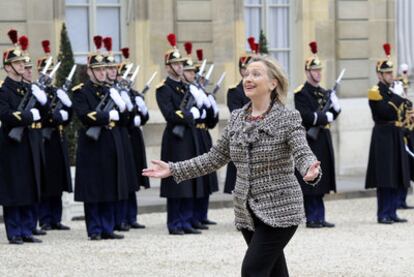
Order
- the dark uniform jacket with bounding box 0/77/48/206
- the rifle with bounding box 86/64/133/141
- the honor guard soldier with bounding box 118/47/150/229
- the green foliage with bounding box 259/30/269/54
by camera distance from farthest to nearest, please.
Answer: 1. the green foliage with bounding box 259/30/269/54
2. the honor guard soldier with bounding box 118/47/150/229
3. the rifle with bounding box 86/64/133/141
4. the dark uniform jacket with bounding box 0/77/48/206

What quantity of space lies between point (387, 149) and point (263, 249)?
7.33 meters

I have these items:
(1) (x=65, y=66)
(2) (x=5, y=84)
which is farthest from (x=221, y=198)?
(2) (x=5, y=84)

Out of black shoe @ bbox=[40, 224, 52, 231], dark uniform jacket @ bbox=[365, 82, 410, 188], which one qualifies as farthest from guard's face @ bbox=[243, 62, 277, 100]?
dark uniform jacket @ bbox=[365, 82, 410, 188]

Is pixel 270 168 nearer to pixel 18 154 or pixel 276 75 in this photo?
pixel 276 75

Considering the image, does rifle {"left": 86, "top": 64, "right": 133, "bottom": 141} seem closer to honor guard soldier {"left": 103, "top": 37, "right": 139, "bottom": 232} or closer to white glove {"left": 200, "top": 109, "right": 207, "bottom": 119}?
honor guard soldier {"left": 103, "top": 37, "right": 139, "bottom": 232}

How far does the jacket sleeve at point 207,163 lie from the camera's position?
→ 7309mm

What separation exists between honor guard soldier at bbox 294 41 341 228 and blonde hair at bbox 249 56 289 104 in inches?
243

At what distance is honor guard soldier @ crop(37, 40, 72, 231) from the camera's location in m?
13.3

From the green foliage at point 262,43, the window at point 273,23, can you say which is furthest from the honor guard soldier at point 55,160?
the window at point 273,23

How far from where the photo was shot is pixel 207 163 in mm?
7324

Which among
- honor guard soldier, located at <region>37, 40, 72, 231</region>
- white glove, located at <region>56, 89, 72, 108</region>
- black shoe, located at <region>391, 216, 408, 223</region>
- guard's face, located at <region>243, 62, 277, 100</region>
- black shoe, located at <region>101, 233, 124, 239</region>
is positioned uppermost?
guard's face, located at <region>243, 62, 277, 100</region>

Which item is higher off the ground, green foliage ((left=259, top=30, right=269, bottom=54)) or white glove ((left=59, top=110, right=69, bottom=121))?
green foliage ((left=259, top=30, right=269, bottom=54))

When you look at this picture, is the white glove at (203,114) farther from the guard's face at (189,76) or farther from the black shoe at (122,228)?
the black shoe at (122,228)

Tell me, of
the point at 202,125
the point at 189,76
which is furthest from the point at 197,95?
the point at 202,125
